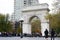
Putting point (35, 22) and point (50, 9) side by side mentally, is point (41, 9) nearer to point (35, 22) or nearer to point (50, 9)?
point (50, 9)

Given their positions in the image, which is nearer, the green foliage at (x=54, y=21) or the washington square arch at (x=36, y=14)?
the green foliage at (x=54, y=21)

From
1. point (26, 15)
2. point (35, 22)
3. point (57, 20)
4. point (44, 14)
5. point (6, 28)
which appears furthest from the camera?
point (35, 22)

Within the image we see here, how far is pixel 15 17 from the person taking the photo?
12950cm

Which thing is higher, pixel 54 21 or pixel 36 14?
pixel 36 14

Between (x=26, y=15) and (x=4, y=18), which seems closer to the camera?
(x=26, y=15)

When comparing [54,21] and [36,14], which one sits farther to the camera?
[36,14]

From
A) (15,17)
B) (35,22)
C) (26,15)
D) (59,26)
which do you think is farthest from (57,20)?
(15,17)

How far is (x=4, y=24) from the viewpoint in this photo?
7019 centimetres

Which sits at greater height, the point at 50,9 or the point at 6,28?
the point at 50,9

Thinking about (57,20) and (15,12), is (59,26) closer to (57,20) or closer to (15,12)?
(57,20)

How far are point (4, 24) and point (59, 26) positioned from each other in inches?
935

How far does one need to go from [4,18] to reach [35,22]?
36.9 feet

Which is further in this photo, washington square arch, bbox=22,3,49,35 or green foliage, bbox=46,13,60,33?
washington square arch, bbox=22,3,49,35

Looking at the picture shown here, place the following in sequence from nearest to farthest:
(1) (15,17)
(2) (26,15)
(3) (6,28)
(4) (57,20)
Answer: (4) (57,20) < (2) (26,15) < (3) (6,28) < (1) (15,17)
